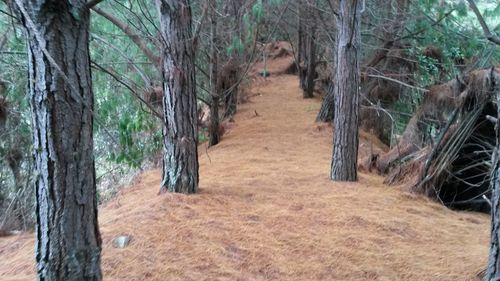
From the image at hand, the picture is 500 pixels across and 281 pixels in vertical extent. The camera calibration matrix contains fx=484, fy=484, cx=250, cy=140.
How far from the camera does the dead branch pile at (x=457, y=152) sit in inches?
220

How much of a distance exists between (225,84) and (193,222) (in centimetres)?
597

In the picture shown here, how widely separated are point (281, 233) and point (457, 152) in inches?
108

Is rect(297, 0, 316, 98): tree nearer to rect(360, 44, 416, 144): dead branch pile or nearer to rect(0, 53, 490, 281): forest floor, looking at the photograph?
rect(360, 44, 416, 144): dead branch pile

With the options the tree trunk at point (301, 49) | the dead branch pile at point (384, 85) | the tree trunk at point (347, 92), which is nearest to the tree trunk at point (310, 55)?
the tree trunk at point (301, 49)

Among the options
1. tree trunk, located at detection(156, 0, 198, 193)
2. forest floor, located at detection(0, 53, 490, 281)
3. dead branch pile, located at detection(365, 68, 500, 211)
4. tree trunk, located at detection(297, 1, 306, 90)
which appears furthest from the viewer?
tree trunk, located at detection(297, 1, 306, 90)

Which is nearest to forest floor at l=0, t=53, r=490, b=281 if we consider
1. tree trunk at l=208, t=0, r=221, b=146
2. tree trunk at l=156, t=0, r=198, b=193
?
tree trunk at l=156, t=0, r=198, b=193

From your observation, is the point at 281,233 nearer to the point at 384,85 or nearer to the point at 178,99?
→ the point at 178,99

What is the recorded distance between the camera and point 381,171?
7004 millimetres

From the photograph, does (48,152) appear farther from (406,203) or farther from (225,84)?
(225,84)

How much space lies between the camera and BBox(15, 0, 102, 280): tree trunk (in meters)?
2.15

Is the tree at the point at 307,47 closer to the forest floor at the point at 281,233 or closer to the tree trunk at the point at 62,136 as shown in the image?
the forest floor at the point at 281,233

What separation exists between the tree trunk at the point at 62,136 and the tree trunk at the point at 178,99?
275 cm

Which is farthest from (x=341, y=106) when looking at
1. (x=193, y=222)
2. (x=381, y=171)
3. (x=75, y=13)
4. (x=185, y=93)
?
(x=75, y=13)

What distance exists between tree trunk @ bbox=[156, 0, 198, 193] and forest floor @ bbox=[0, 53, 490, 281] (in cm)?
27
